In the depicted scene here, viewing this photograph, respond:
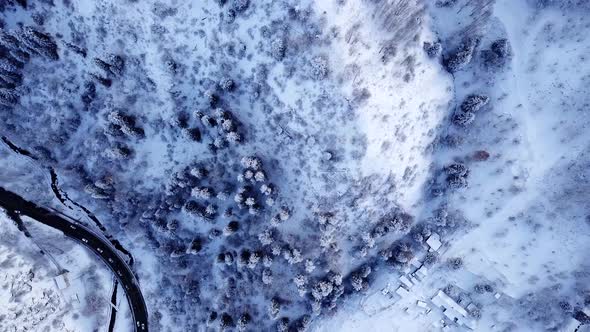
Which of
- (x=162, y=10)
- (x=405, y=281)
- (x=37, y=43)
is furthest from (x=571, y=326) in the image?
(x=37, y=43)

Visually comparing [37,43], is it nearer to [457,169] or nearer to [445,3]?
[445,3]

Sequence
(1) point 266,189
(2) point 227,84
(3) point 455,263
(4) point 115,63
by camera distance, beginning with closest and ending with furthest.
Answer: (2) point 227,84 → (1) point 266,189 → (4) point 115,63 → (3) point 455,263

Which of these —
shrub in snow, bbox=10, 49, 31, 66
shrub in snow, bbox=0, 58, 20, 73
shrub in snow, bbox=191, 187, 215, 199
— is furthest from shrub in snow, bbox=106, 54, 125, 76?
shrub in snow, bbox=191, 187, 215, 199

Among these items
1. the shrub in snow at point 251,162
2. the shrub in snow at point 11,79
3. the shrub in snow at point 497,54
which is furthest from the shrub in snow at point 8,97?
the shrub in snow at point 497,54

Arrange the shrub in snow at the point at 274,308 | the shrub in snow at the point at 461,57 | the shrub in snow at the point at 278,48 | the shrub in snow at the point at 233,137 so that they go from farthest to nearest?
1. the shrub in snow at the point at 274,308
2. the shrub in snow at the point at 461,57
3. the shrub in snow at the point at 233,137
4. the shrub in snow at the point at 278,48

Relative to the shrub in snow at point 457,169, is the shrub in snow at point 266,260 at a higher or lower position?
higher

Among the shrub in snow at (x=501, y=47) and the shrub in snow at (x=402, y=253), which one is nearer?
the shrub in snow at (x=501, y=47)

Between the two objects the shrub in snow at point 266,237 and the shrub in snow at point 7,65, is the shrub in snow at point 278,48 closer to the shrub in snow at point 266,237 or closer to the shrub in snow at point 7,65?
the shrub in snow at point 266,237

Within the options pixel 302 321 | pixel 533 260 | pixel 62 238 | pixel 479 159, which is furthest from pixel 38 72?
pixel 533 260
